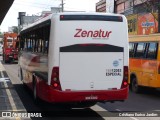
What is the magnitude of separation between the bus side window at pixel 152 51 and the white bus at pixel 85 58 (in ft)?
15.0

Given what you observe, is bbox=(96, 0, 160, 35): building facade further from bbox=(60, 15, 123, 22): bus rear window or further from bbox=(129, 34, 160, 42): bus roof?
bbox=(60, 15, 123, 22): bus rear window

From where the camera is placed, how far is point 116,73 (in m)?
11.0

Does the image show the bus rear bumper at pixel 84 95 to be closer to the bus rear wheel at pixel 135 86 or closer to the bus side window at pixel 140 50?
the bus side window at pixel 140 50

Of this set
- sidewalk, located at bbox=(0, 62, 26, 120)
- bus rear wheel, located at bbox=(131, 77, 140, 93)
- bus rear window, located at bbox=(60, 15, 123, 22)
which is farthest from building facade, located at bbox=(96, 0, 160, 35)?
bus rear window, located at bbox=(60, 15, 123, 22)

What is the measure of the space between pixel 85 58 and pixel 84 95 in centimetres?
→ 98

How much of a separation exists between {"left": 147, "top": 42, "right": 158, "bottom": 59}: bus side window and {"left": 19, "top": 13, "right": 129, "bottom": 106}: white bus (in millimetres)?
4582

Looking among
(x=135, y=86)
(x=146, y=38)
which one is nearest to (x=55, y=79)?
(x=146, y=38)

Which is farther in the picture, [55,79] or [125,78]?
[125,78]

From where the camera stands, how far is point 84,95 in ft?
34.9

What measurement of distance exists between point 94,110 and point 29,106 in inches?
87.4

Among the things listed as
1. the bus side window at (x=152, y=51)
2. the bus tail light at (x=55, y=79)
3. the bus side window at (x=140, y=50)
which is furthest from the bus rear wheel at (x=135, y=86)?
the bus tail light at (x=55, y=79)

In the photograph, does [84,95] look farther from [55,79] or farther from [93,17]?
[93,17]

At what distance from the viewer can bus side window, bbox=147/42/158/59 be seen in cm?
1545

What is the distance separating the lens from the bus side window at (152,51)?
15.5 m
